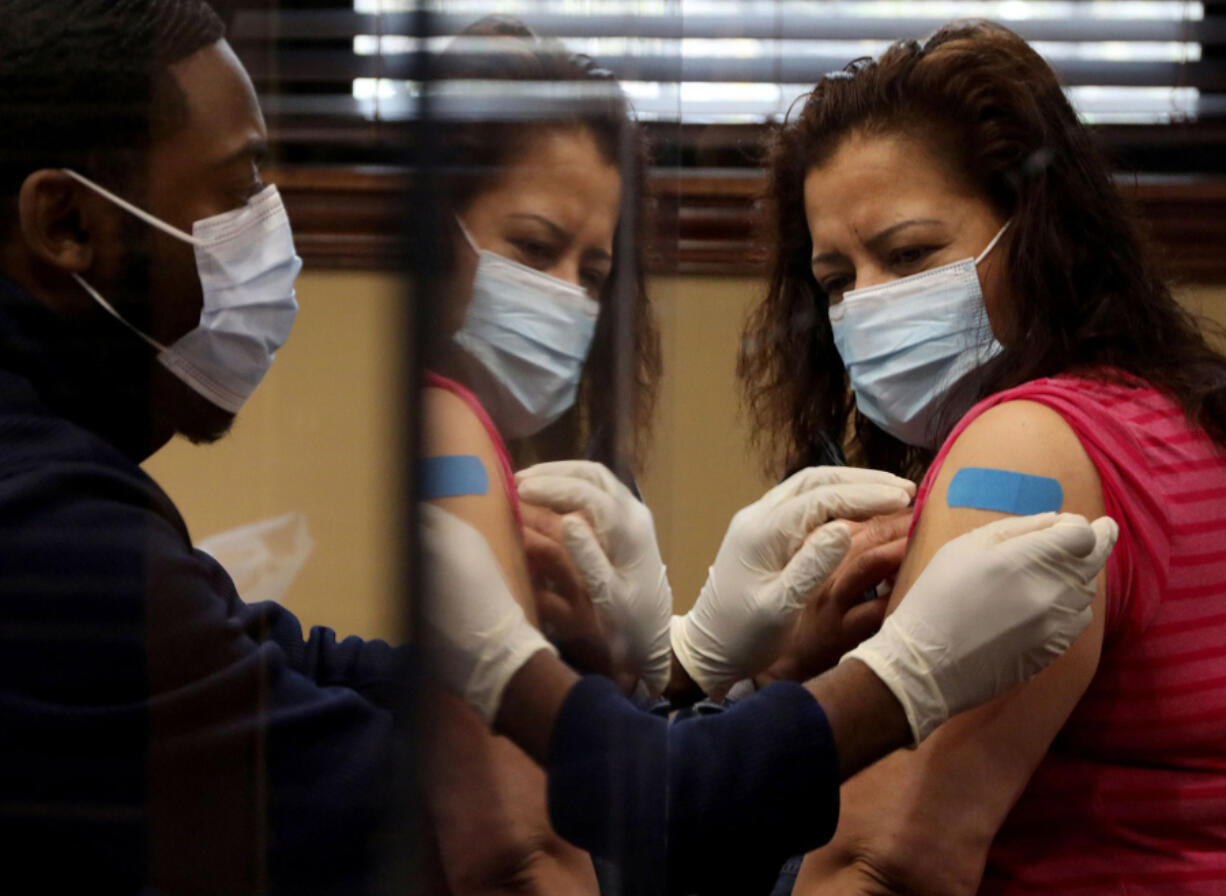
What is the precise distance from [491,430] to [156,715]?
244 mm

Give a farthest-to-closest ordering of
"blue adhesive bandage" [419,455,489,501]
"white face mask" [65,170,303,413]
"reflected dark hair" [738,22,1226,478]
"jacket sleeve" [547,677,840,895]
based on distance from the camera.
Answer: "reflected dark hair" [738,22,1226,478] < "jacket sleeve" [547,677,840,895] < "white face mask" [65,170,303,413] < "blue adhesive bandage" [419,455,489,501]

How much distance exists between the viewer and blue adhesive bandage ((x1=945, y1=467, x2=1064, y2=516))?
1.04m

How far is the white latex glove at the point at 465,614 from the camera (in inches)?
20.7

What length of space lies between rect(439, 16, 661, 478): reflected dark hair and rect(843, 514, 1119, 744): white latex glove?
0.39 meters

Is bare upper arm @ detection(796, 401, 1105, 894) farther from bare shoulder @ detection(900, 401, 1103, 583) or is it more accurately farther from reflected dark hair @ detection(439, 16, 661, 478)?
reflected dark hair @ detection(439, 16, 661, 478)

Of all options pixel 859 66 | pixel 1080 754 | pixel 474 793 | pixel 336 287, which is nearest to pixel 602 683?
pixel 474 793

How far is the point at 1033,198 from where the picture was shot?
4.05 feet

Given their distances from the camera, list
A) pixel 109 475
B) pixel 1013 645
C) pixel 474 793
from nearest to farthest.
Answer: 1. pixel 474 793
2. pixel 109 475
3. pixel 1013 645

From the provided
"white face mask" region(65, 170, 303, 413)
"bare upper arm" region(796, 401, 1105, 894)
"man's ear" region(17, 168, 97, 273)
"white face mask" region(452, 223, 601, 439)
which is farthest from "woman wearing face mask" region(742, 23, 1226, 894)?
"man's ear" region(17, 168, 97, 273)

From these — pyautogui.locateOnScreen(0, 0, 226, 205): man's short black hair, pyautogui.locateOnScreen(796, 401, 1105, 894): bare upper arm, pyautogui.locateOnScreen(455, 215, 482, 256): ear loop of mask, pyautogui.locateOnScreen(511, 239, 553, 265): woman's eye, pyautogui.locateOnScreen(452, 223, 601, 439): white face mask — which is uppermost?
pyautogui.locateOnScreen(0, 0, 226, 205): man's short black hair

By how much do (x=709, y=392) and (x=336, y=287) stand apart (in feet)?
3.02

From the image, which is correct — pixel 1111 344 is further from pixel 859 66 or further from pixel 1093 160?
pixel 859 66

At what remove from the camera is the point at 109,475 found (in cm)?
65

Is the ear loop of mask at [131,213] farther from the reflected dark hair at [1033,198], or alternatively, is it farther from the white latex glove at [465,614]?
the reflected dark hair at [1033,198]
